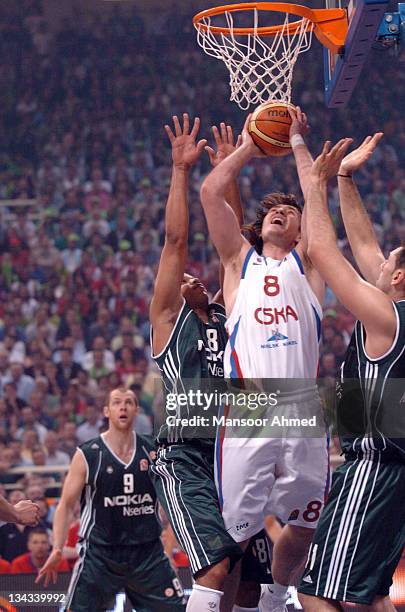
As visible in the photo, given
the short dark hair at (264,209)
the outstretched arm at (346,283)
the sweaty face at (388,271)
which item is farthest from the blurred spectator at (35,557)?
the outstretched arm at (346,283)

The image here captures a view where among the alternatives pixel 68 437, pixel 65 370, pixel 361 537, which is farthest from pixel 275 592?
pixel 65 370

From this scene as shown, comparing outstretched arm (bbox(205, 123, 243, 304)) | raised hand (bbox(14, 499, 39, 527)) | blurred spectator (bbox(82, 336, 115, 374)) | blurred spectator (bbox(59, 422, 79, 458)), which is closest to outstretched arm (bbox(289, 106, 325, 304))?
outstretched arm (bbox(205, 123, 243, 304))

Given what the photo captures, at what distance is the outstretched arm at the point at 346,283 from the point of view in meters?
3.99

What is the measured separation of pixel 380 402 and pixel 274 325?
739 millimetres

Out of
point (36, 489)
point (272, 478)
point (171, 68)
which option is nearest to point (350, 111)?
point (171, 68)

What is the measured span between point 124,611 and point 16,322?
5353 mm

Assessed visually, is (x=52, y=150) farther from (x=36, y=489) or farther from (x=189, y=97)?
(x=36, y=489)

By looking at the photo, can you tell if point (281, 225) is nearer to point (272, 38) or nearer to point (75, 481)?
point (272, 38)

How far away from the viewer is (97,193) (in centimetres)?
1323

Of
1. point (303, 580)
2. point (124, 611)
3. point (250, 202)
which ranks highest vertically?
point (250, 202)

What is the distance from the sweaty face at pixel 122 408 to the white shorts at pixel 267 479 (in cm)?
218

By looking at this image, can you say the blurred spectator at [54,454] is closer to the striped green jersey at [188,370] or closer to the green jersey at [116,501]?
the green jersey at [116,501]

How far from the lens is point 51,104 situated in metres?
14.4

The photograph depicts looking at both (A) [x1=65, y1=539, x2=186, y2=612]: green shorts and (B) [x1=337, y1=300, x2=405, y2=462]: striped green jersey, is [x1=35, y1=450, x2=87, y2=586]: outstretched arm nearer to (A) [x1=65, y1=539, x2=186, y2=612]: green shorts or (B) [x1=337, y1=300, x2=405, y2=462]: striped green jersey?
(A) [x1=65, y1=539, x2=186, y2=612]: green shorts
